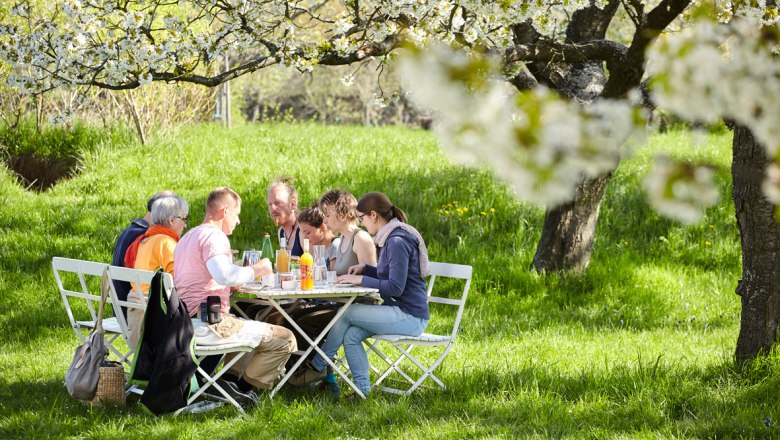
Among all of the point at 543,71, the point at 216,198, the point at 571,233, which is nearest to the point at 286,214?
the point at 216,198

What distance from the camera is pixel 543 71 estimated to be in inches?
308

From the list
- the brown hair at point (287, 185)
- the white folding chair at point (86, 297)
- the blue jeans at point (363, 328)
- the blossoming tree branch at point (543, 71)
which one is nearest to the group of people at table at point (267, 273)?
the blue jeans at point (363, 328)

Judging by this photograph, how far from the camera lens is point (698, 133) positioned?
1633 millimetres

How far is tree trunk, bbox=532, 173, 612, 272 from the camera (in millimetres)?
8344

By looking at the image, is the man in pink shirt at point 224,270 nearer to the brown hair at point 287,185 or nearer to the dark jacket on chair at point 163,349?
the dark jacket on chair at point 163,349

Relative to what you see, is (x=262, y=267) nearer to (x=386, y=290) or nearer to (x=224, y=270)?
(x=224, y=270)

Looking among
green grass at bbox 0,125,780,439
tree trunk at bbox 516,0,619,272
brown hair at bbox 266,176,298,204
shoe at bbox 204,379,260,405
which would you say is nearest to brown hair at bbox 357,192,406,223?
green grass at bbox 0,125,780,439

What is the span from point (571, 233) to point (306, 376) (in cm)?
375

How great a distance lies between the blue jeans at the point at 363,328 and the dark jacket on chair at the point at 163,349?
902 mm

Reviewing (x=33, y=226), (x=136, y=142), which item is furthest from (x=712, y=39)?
(x=136, y=142)

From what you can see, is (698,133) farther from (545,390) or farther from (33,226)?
(33,226)

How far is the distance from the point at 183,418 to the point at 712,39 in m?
3.81

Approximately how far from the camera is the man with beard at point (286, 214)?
6230 mm

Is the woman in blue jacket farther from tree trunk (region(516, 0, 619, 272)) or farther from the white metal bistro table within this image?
tree trunk (region(516, 0, 619, 272))
